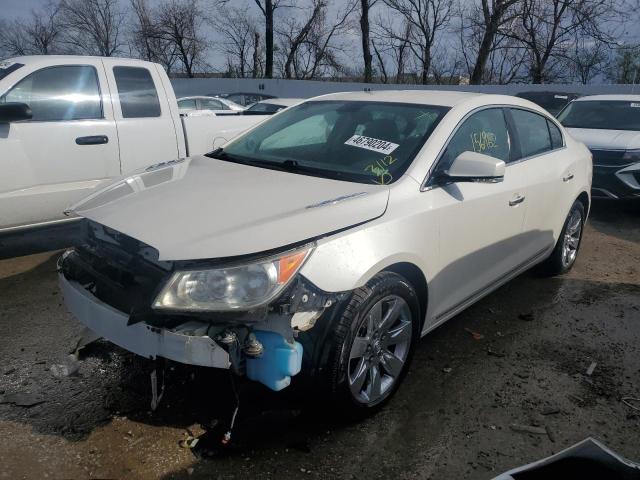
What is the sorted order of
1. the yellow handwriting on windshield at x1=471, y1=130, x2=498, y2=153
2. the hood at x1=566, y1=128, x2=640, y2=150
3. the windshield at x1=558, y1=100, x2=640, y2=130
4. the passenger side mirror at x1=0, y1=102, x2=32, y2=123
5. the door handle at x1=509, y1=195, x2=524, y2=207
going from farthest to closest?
1. the windshield at x1=558, y1=100, x2=640, y2=130
2. the hood at x1=566, y1=128, x2=640, y2=150
3. the passenger side mirror at x1=0, y1=102, x2=32, y2=123
4. the door handle at x1=509, y1=195, x2=524, y2=207
5. the yellow handwriting on windshield at x1=471, y1=130, x2=498, y2=153

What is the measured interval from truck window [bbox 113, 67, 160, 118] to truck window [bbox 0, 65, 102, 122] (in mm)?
237

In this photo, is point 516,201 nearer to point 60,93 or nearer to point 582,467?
point 582,467

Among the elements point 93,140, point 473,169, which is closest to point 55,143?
point 93,140

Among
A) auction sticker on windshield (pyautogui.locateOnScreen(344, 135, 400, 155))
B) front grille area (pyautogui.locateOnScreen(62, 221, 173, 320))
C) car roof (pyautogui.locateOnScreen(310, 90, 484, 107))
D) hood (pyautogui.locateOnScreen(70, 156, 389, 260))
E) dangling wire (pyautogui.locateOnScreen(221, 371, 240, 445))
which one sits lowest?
dangling wire (pyautogui.locateOnScreen(221, 371, 240, 445))

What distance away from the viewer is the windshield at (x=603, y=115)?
25.6 ft

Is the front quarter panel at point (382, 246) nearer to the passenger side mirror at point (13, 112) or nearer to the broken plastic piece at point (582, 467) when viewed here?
the broken plastic piece at point (582, 467)

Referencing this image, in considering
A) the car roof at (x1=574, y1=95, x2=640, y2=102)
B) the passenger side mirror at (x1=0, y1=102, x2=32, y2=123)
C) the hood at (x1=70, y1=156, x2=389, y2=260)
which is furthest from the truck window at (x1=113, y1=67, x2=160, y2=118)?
the car roof at (x1=574, y1=95, x2=640, y2=102)

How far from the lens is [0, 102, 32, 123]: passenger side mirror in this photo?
14.0 ft

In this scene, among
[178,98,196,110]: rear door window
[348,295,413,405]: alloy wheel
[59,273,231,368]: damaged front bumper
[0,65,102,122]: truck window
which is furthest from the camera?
[178,98,196,110]: rear door window

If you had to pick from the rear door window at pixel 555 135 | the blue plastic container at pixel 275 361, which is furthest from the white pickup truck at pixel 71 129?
the rear door window at pixel 555 135

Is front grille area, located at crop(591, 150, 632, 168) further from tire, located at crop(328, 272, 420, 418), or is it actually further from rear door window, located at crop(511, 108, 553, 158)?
tire, located at crop(328, 272, 420, 418)

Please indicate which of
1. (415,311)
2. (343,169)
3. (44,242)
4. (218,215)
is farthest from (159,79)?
(415,311)

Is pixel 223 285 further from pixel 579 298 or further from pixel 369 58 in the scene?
pixel 369 58

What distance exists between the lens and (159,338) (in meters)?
2.20
